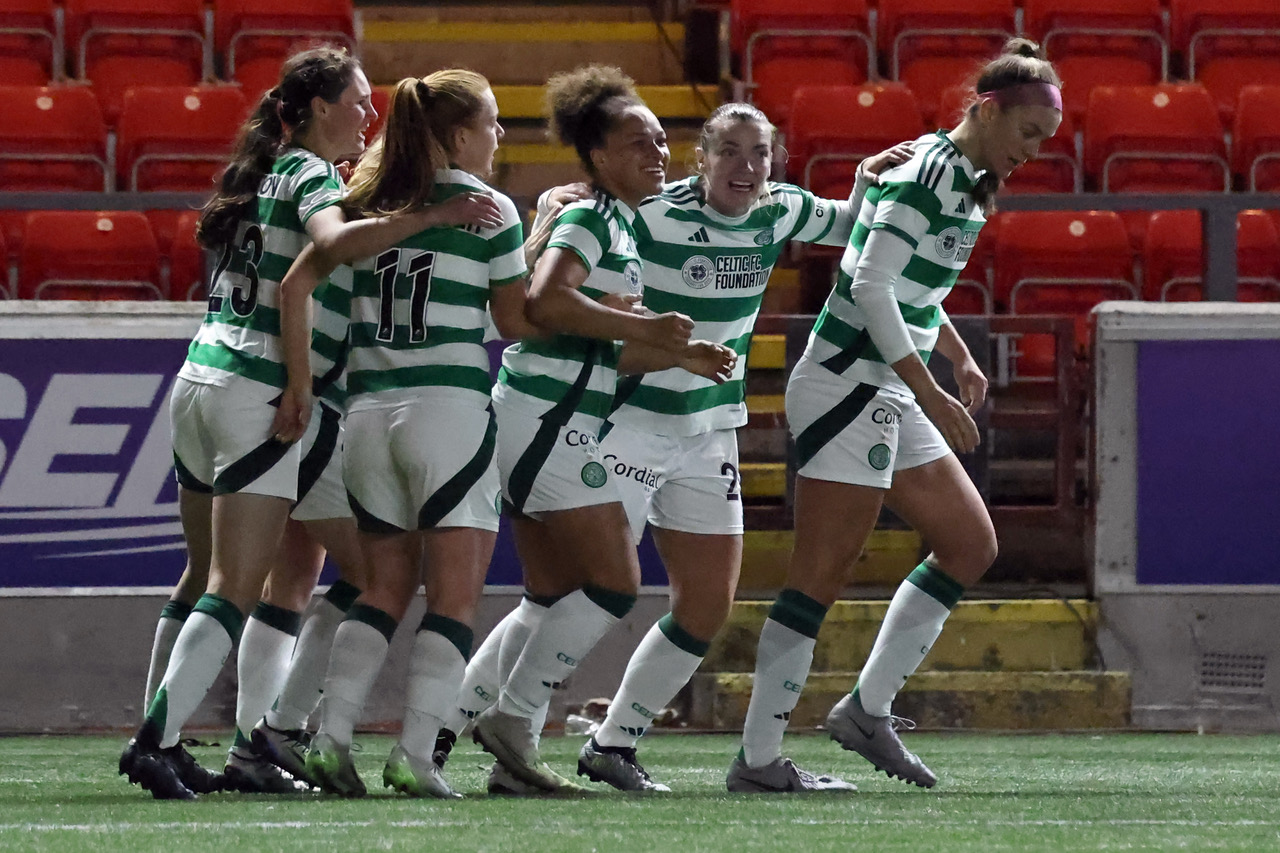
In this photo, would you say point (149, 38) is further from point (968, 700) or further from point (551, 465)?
point (551, 465)

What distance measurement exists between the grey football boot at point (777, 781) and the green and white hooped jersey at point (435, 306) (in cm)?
118

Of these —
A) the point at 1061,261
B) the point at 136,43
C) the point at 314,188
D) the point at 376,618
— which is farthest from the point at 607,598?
the point at 136,43

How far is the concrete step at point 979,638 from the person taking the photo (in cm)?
714

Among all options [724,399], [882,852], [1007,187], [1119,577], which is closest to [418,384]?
[724,399]

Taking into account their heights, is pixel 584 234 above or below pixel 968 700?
above

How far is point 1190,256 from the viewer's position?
29.5 feet

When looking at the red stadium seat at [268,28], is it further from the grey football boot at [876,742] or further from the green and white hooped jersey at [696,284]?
the grey football boot at [876,742]

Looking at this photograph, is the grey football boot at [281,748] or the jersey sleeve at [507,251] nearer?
the jersey sleeve at [507,251]

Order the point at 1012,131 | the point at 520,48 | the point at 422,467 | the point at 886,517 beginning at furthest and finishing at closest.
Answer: the point at 520,48, the point at 886,517, the point at 1012,131, the point at 422,467

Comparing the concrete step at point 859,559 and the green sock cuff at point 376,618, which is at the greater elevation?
the green sock cuff at point 376,618

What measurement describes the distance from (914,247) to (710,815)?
1.52 m

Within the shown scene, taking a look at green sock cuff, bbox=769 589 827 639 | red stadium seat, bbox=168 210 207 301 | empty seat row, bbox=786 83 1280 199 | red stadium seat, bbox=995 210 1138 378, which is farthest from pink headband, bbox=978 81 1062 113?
red stadium seat, bbox=168 210 207 301

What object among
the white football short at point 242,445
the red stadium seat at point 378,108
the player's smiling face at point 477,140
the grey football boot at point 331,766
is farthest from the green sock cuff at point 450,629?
the red stadium seat at point 378,108

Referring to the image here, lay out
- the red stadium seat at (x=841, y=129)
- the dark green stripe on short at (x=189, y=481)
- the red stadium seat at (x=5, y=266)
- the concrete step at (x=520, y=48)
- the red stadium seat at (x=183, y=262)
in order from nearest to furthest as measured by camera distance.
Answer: the dark green stripe on short at (x=189, y=481) → the red stadium seat at (x=183, y=262) → the red stadium seat at (x=5, y=266) → the red stadium seat at (x=841, y=129) → the concrete step at (x=520, y=48)
